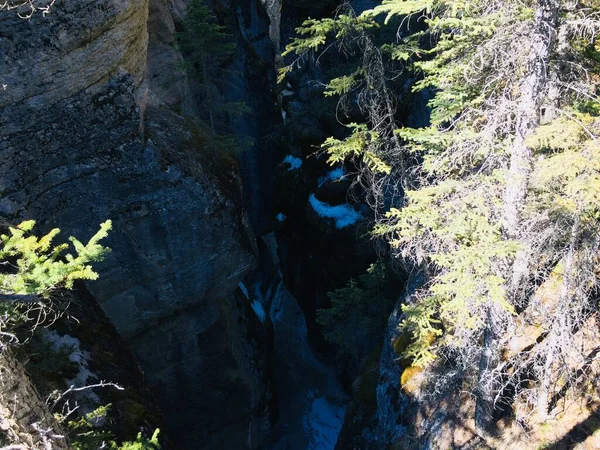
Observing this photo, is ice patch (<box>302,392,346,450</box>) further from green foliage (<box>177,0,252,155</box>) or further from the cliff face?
green foliage (<box>177,0,252,155</box>)

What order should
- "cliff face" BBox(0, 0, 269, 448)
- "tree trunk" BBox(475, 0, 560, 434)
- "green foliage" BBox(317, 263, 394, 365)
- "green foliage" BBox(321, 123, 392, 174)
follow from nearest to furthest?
1. "tree trunk" BBox(475, 0, 560, 434)
2. "green foliage" BBox(321, 123, 392, 174)
3. "cliff face" BBox(0, 0, 269, 448)
4. "green foliage" BBox(317, 263, 394, 365)

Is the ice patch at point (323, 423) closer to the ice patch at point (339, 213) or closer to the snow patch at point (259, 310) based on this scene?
the snow patch at point (259, 310)

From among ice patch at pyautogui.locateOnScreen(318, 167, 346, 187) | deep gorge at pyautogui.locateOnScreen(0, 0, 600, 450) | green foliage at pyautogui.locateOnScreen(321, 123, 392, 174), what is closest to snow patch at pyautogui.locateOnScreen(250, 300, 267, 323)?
deep gorge at pyautogui.locateOnScreen(0, 0, 600, 450)

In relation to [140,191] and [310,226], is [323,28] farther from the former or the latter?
[310,226]

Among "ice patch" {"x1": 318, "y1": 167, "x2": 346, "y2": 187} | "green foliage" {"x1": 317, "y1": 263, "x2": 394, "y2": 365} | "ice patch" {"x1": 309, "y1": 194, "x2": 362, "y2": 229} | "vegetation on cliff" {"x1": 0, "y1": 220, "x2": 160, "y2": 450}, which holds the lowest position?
"green foliage" {"x1": 317, "y1": 263, "x2": 394, "y2": 365}

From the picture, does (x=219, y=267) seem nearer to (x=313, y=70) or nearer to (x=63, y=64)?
(x=63, y=64)

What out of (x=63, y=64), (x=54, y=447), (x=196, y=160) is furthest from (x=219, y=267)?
(x=54, y=447)
